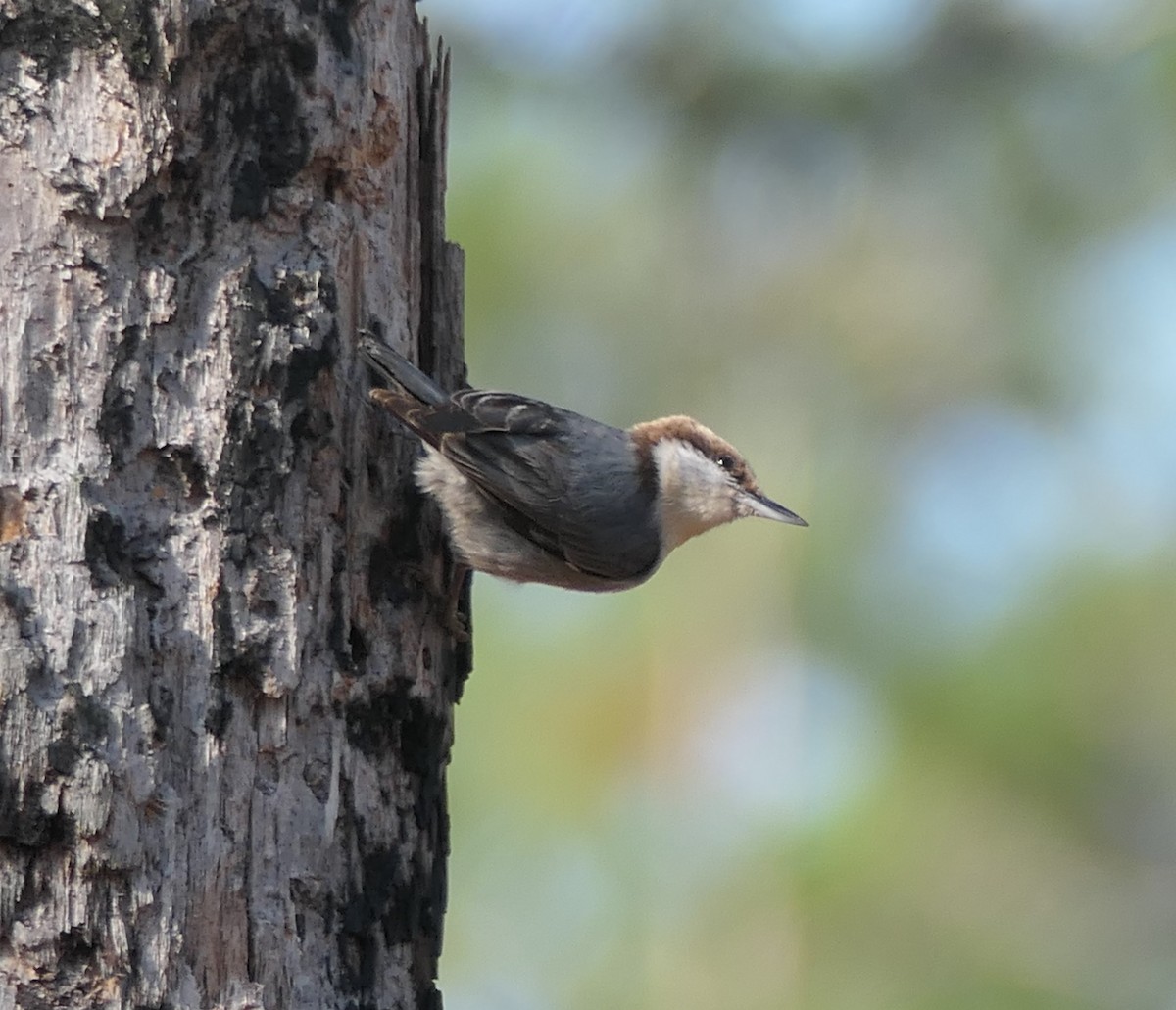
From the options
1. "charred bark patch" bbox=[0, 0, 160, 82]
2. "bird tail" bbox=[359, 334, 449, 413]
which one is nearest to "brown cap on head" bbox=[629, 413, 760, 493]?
"bird tail" bbox=[359, 334, 449, 413]

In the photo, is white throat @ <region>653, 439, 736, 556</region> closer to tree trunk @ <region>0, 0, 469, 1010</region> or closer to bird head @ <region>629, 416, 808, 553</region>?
bird head @ <region>629, 416, 808, 553</region>

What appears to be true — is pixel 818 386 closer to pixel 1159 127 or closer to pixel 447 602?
pixel 1159 127

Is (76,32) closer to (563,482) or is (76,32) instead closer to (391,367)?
(391,367)

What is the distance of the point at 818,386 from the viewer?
4715 mm

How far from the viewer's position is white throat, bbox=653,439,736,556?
11.2 ft

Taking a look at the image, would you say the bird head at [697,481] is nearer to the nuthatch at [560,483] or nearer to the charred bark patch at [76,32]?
the nuthatch at [560,483]

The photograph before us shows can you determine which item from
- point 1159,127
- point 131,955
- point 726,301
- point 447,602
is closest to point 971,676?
point 726,301

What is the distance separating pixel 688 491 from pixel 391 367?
4.05ft

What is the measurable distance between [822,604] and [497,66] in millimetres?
1888

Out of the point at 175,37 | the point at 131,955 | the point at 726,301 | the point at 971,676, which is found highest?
the point at 726,301

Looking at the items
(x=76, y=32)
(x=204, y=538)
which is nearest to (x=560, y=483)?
(x=204, y=538)

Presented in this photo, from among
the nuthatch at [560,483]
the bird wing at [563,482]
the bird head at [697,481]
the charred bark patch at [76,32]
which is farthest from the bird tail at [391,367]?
the bird head at [697,481]

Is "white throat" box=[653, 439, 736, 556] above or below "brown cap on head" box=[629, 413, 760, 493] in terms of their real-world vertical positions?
below

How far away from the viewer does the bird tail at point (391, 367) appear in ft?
7.59
